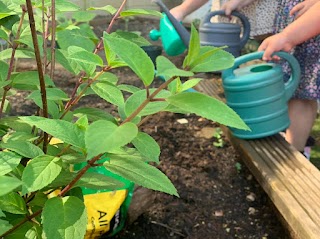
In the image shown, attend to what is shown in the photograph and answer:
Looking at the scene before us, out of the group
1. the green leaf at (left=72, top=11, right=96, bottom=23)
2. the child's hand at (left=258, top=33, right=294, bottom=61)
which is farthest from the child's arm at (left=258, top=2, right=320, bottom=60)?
the green leaf at (left=72, top=11, right=96, bottom=23)

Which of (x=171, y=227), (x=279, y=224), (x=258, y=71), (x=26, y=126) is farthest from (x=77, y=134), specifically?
(x=258, y=71)

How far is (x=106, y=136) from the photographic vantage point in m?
0.50

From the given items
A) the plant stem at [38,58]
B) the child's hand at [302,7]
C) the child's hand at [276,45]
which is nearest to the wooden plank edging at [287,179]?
the child's hand at [276,45]

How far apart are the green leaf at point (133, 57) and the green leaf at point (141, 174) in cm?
14

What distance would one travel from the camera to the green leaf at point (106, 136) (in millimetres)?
474

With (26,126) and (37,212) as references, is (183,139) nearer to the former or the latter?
(26,126)

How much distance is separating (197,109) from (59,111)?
42cm

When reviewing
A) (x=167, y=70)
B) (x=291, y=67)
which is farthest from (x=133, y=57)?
(x=291, y=67)

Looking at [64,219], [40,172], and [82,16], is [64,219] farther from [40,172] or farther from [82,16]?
[82,16]

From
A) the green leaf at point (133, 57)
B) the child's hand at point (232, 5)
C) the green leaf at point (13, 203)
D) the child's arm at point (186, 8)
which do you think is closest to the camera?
the green leaf at point (133, 57)

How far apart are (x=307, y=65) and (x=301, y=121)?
27cm

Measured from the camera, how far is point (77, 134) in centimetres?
62

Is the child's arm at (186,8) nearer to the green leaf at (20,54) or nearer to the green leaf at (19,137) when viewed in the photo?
the green leaf at (20,54)

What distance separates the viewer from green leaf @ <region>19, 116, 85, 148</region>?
0.59 m
